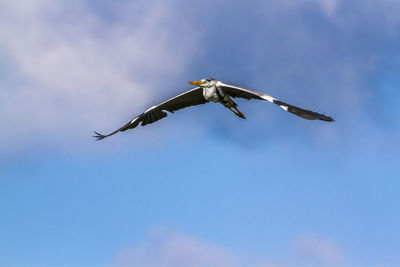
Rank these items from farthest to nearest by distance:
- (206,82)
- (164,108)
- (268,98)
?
(164,108), (206,82), (268,98)

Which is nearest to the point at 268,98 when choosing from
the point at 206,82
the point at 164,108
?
the point at 206,82

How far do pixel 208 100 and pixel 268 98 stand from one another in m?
4.27

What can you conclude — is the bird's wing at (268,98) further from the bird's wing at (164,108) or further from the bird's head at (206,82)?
the bird's wing at (164,108)

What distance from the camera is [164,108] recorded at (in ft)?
104

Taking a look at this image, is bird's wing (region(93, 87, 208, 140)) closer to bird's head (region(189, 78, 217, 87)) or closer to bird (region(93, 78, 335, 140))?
bird (region(93, 78, 335, 140))

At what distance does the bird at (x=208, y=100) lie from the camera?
24172 millimetres

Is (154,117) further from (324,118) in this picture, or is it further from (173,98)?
(324,118)

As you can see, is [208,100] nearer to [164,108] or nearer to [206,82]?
[206,82]

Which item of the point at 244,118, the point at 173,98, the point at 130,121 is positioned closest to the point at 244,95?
the point at 244,118

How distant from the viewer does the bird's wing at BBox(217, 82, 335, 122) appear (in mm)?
23109

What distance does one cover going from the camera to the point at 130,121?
31.8 meters

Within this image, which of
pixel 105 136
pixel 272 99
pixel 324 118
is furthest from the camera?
pixel 105 136

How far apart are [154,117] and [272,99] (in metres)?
8.62

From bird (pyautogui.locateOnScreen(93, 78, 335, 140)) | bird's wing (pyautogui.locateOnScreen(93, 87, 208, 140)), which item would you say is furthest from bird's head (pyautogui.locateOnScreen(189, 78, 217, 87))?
bird's wing (pyautogui.locateOnScreen(93, 87, 208, 140))
